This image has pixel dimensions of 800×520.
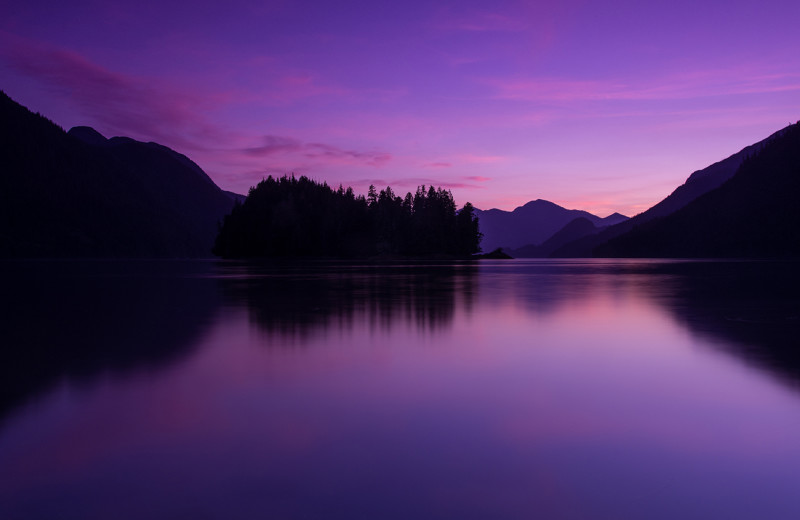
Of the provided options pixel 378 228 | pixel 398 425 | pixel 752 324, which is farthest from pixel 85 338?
pixel 378 228

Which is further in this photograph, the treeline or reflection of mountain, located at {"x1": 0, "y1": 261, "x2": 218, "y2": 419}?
the treeline

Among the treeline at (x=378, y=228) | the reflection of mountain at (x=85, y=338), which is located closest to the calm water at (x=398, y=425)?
the reflection of mountain at (x=85, y=338)

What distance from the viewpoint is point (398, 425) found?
26.8 feet

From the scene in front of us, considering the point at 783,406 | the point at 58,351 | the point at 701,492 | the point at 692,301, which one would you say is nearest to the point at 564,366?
the point at 783,406

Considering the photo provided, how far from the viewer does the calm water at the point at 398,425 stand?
18.8 feet

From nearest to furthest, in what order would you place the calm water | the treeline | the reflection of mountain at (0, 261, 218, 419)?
1. the calm water
2. the reflection of mountain at (0, 261, 218, 419)
3. the treeline

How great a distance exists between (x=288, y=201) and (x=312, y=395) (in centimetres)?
19598

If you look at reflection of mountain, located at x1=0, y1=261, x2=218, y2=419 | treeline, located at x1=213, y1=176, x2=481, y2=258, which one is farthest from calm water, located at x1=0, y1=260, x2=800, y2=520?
treeline, located at x1=213, y1=176, x2=481, y2=258

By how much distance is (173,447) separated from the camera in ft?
23.6

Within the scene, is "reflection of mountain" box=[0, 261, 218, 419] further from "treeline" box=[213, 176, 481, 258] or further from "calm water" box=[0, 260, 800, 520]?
"treeline" box=[213, 176, 481, 258]

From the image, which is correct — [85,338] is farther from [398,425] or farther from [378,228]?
[378,228]

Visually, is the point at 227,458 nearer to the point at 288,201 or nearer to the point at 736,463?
the point at 736,463

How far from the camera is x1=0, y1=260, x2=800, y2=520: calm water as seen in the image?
5723 mm

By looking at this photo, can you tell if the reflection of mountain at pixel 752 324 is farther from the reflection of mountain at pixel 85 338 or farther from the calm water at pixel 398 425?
the reflection of mountain at pixel 85 338
